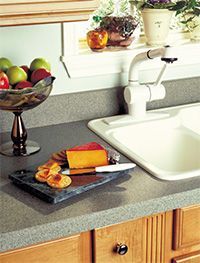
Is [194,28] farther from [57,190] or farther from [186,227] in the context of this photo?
[57,190]

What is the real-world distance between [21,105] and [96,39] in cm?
48

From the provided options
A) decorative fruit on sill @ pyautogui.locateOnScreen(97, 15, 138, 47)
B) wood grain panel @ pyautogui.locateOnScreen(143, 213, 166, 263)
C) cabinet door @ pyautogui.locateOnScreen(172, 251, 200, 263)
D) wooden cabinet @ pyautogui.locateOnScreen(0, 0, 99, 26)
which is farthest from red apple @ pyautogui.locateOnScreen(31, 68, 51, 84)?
cabinet door @ pyautogui.locateOnScreen(172, 251, 200, 263)

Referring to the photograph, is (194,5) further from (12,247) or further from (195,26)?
(12,247)

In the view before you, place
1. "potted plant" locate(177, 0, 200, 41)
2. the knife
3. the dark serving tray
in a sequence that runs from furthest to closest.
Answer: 1. "potted plant" locate(177, 0, 200, 41)
2. the knife
3. the dark serving tray

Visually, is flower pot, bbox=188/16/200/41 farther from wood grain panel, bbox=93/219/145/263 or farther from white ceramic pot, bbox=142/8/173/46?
wood grain panel, bbox=93/219/145/263

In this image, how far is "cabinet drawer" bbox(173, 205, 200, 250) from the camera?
169 centimetres

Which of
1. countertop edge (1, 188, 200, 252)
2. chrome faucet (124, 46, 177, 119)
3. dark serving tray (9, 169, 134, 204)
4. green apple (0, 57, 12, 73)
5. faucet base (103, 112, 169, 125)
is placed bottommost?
countertop edge (1, 188, 200, 252)

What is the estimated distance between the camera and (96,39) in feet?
7.18

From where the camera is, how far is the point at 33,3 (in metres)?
1.66

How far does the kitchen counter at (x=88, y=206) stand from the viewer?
1487mm

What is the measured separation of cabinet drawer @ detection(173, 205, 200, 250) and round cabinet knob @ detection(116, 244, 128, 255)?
0.50 feet

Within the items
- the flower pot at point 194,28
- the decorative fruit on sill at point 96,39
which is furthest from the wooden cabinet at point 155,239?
the flower pot at point 194,28

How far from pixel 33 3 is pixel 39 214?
0.57 meters

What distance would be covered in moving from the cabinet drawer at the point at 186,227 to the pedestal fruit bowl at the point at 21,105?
20.6 inches
